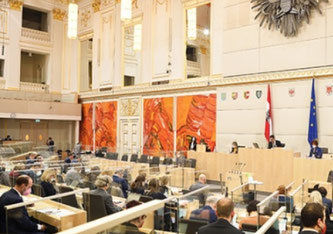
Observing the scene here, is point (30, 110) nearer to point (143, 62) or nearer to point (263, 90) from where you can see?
point (143, 62)

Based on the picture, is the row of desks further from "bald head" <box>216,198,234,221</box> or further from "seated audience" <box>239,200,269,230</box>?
"bald head" <box>216,198,234,221</box>

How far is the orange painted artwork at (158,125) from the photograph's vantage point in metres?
16.0

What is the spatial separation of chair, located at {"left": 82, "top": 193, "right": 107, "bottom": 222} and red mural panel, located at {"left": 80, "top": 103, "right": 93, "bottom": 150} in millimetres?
15197

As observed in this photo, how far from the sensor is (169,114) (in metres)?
16.0

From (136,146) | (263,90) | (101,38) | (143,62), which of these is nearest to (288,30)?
(263,90)

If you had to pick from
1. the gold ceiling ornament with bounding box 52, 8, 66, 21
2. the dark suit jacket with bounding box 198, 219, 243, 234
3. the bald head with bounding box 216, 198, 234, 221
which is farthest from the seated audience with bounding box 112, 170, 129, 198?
the gold ceiling ornament with bounding box 52, 8, 66, 21

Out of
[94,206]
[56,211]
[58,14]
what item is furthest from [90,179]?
[58,14]

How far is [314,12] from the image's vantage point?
11.7m

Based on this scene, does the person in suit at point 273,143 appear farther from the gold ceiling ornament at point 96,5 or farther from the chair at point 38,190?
the gold ceiling ornament at point 96,5

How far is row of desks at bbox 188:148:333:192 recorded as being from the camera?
374 inches

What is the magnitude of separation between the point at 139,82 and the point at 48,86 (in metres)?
6.93

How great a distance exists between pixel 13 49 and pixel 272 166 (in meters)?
15.8

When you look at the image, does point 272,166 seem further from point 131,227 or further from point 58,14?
point 58,14

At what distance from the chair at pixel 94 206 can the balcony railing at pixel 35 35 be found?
1752cm
